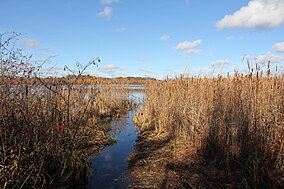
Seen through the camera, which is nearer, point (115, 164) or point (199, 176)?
point (199, 176)

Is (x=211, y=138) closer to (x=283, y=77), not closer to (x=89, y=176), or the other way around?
(x=283, y=77)

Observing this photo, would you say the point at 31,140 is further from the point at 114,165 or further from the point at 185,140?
the point at 185,140

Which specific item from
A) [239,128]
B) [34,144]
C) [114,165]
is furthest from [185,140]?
[34,144]

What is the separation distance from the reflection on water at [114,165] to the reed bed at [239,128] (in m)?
1.32

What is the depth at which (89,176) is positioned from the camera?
4.66 metres

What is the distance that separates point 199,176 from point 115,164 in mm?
2194

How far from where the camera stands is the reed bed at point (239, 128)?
11.8ft

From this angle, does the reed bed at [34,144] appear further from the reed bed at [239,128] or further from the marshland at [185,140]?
the reed bed at [239,128]

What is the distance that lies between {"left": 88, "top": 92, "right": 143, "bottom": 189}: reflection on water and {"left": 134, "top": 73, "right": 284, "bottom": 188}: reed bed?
132cm

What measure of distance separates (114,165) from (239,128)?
117 inches

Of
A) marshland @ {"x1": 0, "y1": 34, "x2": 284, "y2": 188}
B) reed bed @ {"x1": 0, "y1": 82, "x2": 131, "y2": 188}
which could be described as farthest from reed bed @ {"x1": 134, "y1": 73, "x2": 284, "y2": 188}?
reed bed @ {"x1": 0, "y1": 82, "x2": 131, "y2": 188}

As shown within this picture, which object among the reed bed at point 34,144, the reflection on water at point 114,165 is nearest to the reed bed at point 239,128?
the reflection on water at point 114,165

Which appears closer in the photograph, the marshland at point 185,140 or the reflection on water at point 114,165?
the marshland at point 185,140

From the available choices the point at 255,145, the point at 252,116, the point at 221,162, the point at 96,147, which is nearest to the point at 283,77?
the point at 252,116
